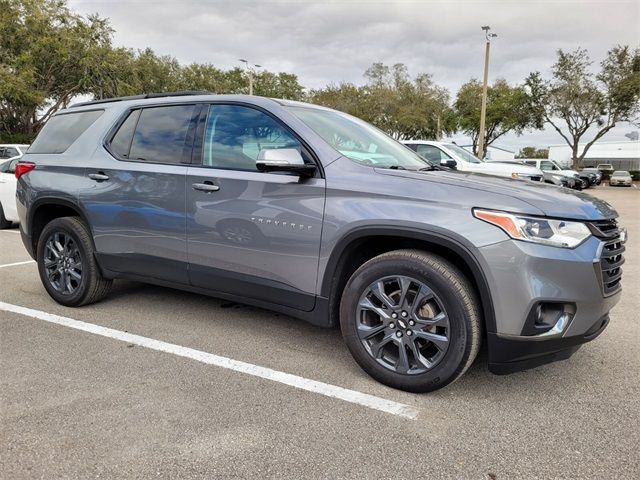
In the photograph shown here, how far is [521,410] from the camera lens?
2768mm

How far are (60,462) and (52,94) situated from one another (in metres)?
32.9

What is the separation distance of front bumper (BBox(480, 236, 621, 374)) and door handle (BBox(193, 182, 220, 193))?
1.88 meters

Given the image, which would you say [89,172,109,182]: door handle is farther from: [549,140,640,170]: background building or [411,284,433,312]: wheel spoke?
[549,140,640,170]: background building

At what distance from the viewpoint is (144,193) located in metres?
3.85

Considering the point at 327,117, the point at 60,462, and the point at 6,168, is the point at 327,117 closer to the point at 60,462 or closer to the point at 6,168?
the point at 60,462

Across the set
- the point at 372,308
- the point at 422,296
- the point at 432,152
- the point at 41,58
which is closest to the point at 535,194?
the point at 422,296

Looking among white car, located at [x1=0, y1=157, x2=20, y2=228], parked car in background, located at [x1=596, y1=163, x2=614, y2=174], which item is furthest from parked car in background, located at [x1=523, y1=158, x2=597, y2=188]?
white car, located at [x1=0, y1=157, x2=20, y2=228]

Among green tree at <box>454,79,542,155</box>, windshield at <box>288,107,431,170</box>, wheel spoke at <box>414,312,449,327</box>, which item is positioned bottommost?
A: wheel spoke at <box>414,312,449,327</box>

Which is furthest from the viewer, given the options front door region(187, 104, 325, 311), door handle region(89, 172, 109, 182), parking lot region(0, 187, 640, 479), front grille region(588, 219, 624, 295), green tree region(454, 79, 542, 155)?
green tree region(454, 79, 542, 155)

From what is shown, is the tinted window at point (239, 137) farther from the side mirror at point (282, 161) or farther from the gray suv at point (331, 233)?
the side mirror at point (282, 161)

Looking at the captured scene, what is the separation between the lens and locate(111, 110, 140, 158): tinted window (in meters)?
4.12

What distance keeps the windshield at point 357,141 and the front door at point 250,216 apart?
251 millimetres

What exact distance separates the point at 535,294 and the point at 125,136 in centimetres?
338

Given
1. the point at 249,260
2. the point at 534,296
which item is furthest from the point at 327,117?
the point at 534,296
